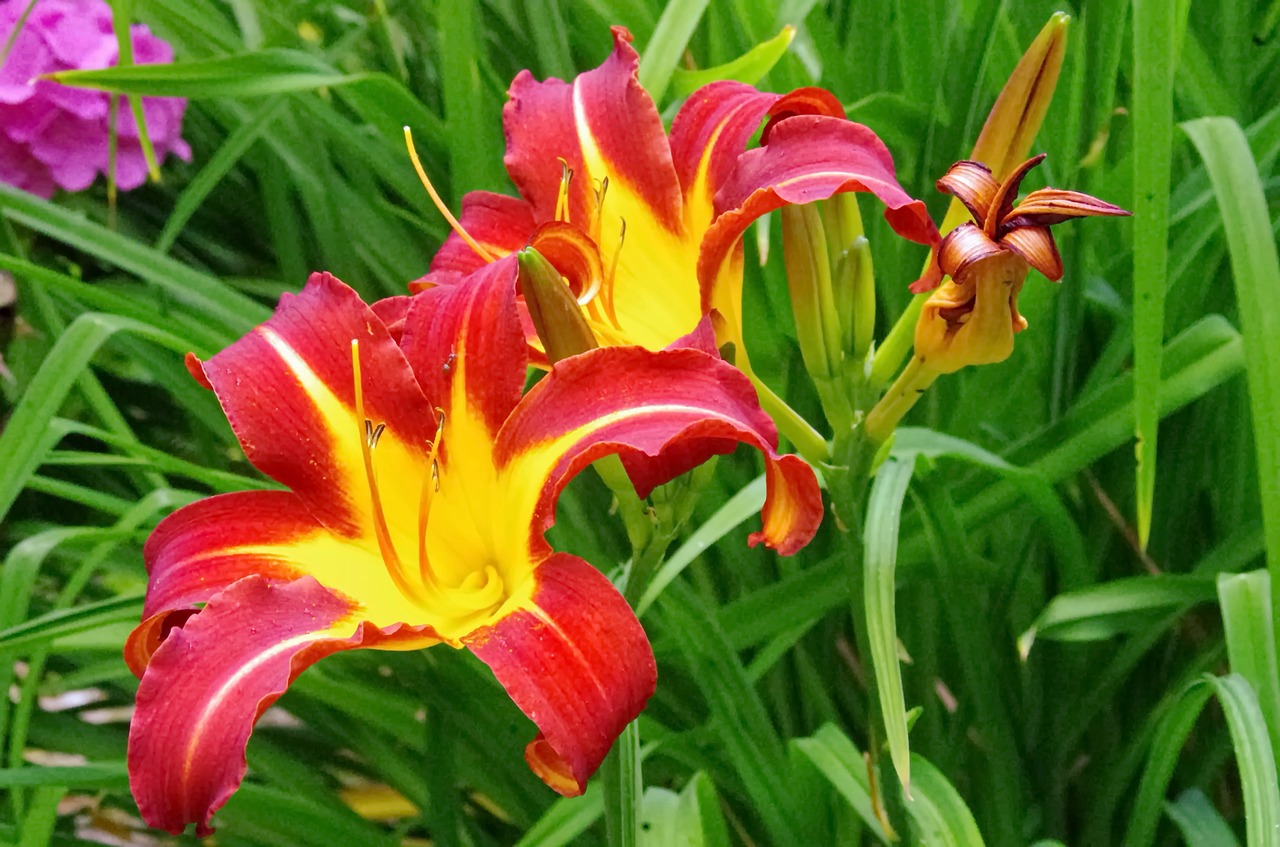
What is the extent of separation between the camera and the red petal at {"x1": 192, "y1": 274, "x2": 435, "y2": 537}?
419 mm

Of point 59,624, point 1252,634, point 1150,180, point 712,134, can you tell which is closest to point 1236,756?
point 1252,634

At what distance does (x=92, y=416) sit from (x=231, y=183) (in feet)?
0.77

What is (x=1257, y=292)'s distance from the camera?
49 centimetres

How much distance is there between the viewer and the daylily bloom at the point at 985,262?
0.36 metres

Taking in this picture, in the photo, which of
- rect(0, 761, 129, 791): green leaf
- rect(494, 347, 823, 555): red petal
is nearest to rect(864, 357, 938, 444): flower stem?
rect(494, 347, 823, 555): red petal

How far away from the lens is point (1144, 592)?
60 centimetres

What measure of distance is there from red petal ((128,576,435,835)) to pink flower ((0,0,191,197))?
0.62m

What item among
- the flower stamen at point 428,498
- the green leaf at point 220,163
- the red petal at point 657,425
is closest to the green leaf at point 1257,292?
the red petal at point 657,425

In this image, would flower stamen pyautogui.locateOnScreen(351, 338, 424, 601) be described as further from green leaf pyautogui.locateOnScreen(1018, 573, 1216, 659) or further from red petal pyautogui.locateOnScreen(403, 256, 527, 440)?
green leaf pyautogui.locateOnScreen(1018, 573, 1216, 659)

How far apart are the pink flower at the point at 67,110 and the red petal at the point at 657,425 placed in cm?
63

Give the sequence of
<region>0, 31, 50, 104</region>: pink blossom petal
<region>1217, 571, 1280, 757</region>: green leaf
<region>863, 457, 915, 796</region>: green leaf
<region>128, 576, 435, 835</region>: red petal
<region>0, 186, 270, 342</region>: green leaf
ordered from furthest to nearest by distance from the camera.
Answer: <region>0, 31, 50, 104</region>: pink blossom petal
<region>0, 186, 270, 342</region>: green leaf
<region>1217, 571, 1280, 757</region>: green leaf
<region>863, 457, 915, 796</region>: green leaf
<region>128, 576, 435, 835</region>: red petal

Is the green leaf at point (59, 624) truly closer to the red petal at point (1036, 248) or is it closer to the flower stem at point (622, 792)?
the flower stem at point (622, 792)

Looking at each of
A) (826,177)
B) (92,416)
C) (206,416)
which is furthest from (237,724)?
(92,416)

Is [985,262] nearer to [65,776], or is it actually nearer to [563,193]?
[563,193]
